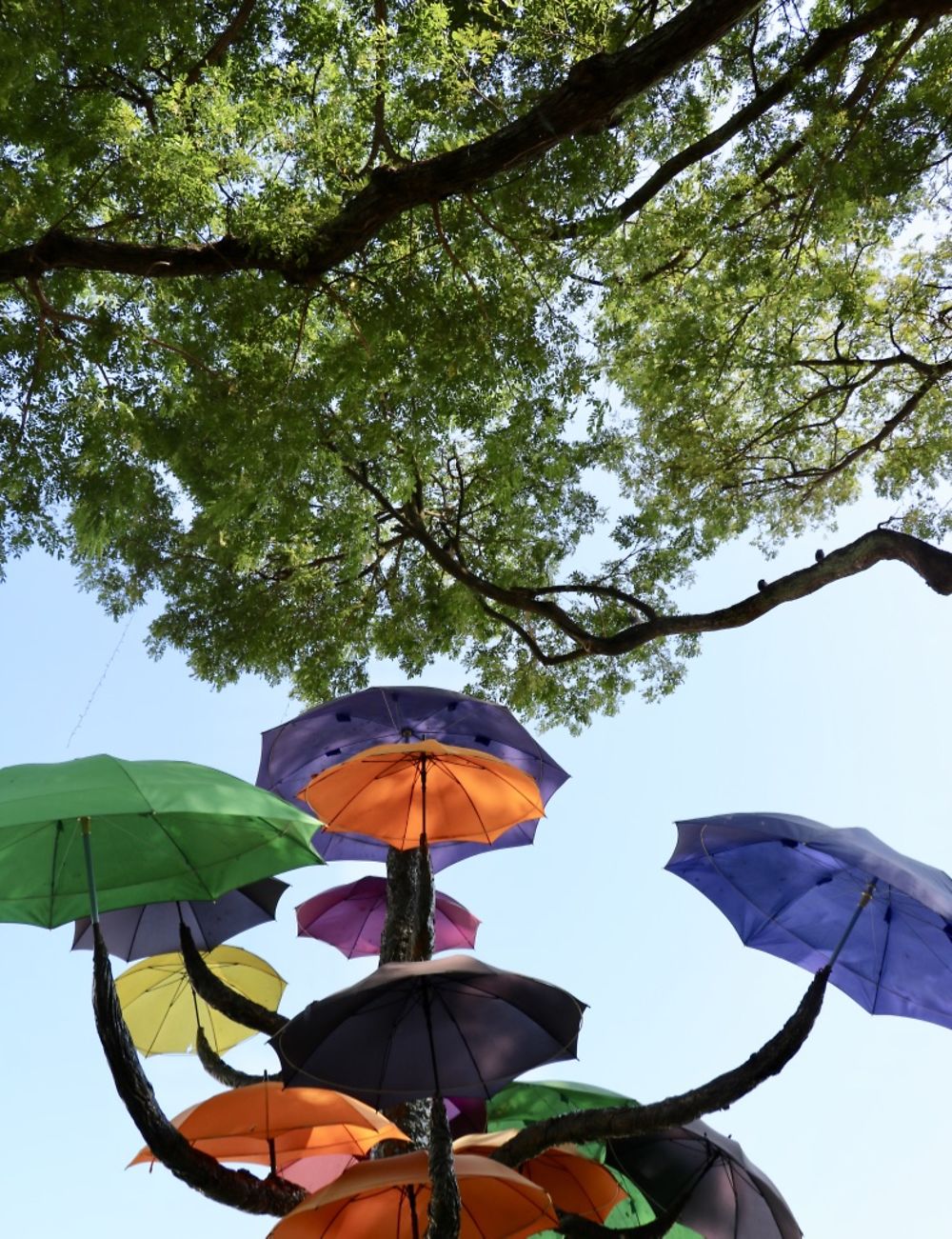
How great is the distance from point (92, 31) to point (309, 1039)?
5466 mm

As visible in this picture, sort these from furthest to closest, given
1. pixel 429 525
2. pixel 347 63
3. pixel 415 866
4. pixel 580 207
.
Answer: pixel 429 525, pixel 415 866, pixel 580 207, pixel 347 63

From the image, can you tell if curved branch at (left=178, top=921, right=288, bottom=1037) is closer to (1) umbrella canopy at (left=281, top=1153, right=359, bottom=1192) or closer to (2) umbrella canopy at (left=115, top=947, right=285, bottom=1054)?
(1) umbrella canopy at (left=281, top=1153, right=359, bottom=1192)

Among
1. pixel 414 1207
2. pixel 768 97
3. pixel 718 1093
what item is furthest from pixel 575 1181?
pixel 768 97

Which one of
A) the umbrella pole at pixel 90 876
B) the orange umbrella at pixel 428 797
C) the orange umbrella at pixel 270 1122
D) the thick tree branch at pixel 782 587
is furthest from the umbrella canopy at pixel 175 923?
the thick tree branch at pixel 782 587

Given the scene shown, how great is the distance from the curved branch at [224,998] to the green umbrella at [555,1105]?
1552 mm

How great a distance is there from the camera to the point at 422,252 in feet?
24.5

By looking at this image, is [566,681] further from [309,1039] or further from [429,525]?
[309,1039]

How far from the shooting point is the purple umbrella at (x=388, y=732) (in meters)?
7.56

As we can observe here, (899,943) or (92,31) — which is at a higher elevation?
(92,31)

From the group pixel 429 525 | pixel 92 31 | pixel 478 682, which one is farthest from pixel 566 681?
pixel 92 31

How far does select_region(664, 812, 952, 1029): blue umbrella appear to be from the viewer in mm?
5488

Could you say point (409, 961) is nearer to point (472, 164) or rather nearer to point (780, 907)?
point (780, 907)

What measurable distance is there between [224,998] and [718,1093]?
9.86 feet

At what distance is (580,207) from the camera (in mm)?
6793
